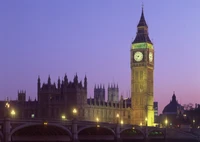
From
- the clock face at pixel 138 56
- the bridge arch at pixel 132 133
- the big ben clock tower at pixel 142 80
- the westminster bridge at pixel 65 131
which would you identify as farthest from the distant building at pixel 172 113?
the westminster bridge at pixel 65 131

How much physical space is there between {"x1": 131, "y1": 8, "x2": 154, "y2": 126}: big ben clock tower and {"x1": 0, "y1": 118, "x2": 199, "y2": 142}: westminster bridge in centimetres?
2515

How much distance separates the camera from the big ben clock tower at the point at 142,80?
131 m

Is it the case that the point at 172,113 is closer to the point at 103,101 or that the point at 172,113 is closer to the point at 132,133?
the point at 103,101

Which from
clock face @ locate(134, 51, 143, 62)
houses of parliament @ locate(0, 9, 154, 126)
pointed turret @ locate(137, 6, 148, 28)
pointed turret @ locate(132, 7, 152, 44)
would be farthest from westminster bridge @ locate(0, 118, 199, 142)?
pointed turret @ locate(137, 6, 148, 28)

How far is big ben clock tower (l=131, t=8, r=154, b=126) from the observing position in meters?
131

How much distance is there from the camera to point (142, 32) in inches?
5408

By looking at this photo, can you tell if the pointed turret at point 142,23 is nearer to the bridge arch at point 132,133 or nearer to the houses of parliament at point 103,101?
the houses of parliament at point 103,101

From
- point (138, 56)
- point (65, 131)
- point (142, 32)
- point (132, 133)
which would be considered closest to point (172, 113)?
point (142, 32)

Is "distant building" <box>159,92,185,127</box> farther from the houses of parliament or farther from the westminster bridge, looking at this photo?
the westminster bridge

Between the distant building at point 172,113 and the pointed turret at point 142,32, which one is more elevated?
the pointed turret at point 142,32

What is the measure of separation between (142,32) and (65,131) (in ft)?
226

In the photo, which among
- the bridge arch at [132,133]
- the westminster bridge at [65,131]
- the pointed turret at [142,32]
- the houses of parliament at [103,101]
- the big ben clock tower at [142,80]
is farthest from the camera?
the pointed turret at [142,32]

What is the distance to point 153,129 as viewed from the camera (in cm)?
10194

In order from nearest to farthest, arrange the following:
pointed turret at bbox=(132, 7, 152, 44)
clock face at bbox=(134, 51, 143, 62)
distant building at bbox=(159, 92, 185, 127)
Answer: clock face at bbox=(134, 51, 143, 62) < pointed turret at bbox=(132, 7, 152, 44) < distant building at bbox=(159, 92, 185, 127)
